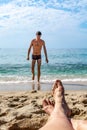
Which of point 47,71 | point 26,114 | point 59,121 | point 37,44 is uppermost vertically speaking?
point 59,121

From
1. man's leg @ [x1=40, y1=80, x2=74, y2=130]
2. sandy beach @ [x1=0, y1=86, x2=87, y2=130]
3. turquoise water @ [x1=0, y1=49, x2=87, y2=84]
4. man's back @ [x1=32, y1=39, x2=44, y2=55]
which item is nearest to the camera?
man's leg @ [x1=40, y1=80, x2=74, y2=130]

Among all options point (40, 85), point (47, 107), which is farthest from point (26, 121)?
point (40, 85)

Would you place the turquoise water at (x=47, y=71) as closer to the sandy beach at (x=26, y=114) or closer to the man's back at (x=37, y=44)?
the man's back at (x=37, y=44)

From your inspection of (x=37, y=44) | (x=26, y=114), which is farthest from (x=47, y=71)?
(x=26, y=114)

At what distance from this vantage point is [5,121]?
13.4ft

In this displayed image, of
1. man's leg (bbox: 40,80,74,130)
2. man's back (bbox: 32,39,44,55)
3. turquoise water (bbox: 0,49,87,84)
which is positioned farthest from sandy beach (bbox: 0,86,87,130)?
turquoise water (bbox: 0,49,87,84)

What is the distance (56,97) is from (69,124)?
2.56 feet

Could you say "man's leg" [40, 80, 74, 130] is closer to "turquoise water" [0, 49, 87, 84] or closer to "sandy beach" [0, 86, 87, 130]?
"sandy beach" [0, 86, 87, 130]

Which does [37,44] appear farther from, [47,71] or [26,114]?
[47,71]

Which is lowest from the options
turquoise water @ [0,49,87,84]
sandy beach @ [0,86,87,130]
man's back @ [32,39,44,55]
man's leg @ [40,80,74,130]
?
turquoise water @ [0,49,87,84]

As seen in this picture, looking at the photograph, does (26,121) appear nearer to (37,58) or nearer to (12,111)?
(12,111)

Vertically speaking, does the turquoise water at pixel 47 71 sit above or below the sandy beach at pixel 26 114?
below

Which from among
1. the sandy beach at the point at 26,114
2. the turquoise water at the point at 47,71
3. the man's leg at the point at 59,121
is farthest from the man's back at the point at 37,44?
the man's leg at the point at 59,121

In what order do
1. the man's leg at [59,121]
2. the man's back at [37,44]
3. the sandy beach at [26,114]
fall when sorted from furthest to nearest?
1. the man's back at [37,44]
2. the sandy beach at [26,114]
3. the man's leg at [59,121]
